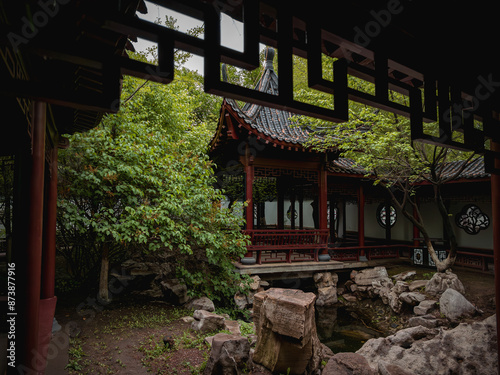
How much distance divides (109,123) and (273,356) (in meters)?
5.16

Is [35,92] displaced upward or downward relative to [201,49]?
downward

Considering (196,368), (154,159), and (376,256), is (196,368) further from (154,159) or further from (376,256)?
(376,256)

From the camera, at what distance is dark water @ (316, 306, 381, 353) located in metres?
6.98

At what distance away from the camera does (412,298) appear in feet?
26.8

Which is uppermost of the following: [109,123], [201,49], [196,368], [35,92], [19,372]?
[109,123]

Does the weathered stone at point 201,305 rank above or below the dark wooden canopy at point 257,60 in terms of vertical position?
below

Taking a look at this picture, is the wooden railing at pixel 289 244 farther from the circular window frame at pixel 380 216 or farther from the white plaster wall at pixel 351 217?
the white plaster wall at pixel 351 217

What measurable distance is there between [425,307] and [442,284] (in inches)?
41.0

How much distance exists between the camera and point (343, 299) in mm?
9883

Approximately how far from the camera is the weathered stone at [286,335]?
148 inches

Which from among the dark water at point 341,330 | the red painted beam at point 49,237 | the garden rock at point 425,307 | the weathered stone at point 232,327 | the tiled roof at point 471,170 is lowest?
the dark water at point 341,330

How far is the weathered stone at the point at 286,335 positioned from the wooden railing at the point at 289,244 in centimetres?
430

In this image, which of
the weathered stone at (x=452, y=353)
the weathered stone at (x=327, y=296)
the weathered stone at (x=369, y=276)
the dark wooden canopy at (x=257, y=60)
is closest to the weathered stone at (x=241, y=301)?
the weathered stone at (x=327, y=296)

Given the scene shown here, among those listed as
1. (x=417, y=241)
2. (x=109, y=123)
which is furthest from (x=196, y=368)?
(x=417, y=241)
